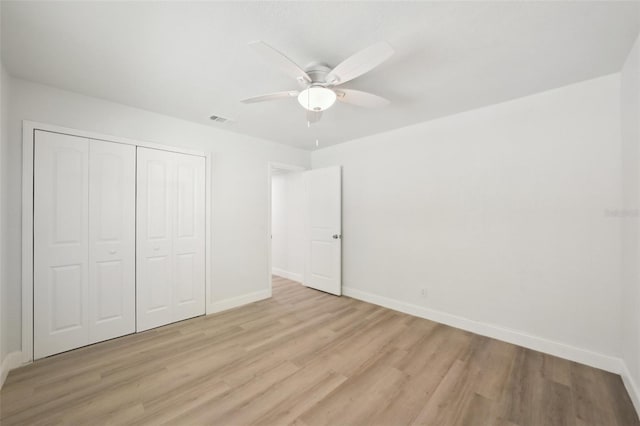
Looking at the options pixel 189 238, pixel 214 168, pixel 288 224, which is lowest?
pixel 189 238

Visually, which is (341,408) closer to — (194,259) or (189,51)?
(194,259)

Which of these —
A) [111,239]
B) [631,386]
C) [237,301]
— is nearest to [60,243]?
[111,239]

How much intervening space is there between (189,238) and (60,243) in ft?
3.75

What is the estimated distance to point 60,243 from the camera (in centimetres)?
235

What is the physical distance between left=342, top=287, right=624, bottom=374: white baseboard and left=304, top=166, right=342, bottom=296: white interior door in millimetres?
896

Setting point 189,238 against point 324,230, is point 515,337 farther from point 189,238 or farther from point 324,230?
point 189,238

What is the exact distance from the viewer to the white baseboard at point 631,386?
1.66 m

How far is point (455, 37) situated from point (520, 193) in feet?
5.71

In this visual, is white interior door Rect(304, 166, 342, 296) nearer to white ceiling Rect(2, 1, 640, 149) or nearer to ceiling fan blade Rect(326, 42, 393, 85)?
white ceiling Rect(2, 1, 640, 149)

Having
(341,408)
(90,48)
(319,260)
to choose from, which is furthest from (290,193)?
(341,408)

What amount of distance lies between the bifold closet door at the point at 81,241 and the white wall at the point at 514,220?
125 inches

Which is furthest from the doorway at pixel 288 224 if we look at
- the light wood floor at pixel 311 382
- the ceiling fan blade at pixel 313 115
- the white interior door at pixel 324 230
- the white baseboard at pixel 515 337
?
the ceiling fan blade at pixel 313 115

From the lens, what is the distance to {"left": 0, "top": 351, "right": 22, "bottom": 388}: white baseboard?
1947mm

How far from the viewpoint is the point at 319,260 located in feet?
14.2
